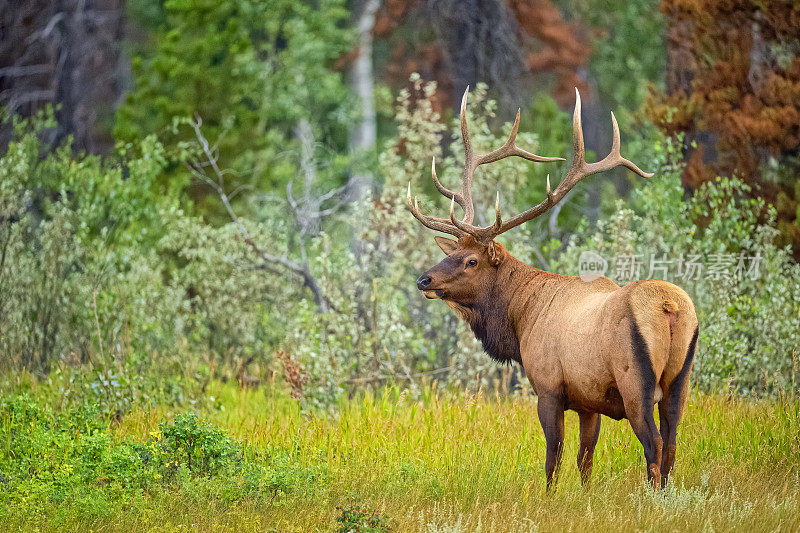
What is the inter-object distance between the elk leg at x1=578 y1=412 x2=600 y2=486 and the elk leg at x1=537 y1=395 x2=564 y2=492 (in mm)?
240

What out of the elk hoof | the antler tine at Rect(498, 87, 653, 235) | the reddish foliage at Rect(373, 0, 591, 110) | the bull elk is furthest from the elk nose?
the reddish foliage at Rect(373, 0, 591, 110)

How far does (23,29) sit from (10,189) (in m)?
8.09

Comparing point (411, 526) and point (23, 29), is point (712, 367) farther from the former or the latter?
point (23, 29)

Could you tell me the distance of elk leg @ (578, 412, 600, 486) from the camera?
6.02m

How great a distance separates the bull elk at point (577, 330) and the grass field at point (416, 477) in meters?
0.38

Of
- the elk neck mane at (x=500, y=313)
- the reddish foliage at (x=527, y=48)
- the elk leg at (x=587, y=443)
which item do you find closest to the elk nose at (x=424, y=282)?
the elk neck mane at (x=500, y=313)

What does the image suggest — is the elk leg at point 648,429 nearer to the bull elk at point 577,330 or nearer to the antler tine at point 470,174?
the bull elk at point 577,330

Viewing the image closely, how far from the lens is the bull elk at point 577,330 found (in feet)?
17.0

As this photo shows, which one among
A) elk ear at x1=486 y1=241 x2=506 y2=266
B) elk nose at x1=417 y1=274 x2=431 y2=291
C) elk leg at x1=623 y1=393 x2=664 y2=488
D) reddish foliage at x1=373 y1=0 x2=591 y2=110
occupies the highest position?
reddish foliage at x1=373 y1=0 x2=591 y2=110

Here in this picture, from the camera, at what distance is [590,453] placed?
6.04 meters

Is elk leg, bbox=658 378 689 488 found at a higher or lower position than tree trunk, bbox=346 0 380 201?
lower

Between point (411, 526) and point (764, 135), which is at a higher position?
point (764, 135)

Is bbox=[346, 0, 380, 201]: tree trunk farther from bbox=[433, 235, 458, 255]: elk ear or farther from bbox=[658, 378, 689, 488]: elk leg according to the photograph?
bbox=[658, 378, 689, 488]: elk leg

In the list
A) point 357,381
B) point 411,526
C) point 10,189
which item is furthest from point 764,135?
point 10,189
